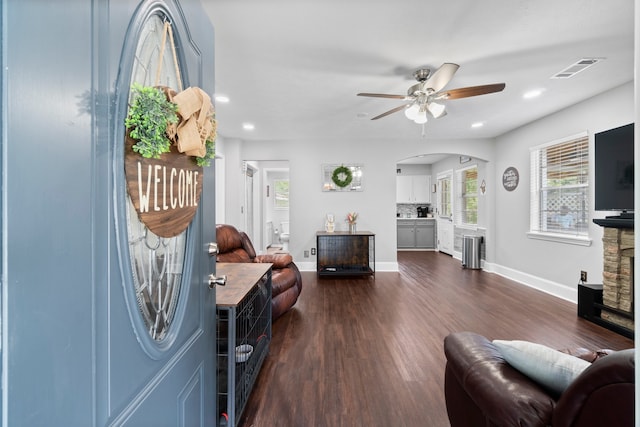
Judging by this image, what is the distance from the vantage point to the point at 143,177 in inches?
29.2

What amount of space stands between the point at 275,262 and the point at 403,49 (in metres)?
2.53

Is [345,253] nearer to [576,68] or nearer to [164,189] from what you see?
[576,68]

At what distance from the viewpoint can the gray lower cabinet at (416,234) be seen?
8.43 metres

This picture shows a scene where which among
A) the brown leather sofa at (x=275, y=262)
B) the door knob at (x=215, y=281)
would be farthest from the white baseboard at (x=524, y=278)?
the door knob at (x=215, y=281)

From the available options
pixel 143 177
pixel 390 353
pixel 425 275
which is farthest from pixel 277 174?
pixel 143 177

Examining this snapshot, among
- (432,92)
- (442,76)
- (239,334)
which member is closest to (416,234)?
(432,92)

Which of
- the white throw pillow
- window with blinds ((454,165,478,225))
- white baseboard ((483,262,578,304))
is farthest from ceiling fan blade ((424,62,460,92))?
window with blinds ((454,165,478,225))

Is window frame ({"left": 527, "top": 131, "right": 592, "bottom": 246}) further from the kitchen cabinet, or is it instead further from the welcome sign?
the welcome sign

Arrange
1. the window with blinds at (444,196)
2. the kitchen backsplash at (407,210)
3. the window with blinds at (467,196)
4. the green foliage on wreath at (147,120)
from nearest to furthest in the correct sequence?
the green foliage on wreath at (147,120), the window with blinds at (467,196), the window with blinds at (444,196), the kitchen backsplash at (407,210)

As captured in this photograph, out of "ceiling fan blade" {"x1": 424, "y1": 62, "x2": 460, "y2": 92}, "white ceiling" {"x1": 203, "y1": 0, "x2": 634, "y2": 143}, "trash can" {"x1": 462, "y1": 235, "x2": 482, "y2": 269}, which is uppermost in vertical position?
"white ceiling" {"x1": 203, "y1": 0, "x2": 634, "y2": 143}

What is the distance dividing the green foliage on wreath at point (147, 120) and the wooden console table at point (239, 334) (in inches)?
38.0

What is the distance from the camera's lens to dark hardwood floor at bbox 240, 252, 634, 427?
1802 millimetres

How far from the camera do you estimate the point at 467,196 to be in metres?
6.74

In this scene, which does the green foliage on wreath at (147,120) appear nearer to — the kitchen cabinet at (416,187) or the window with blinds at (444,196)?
the window with blinds at (444,196)
